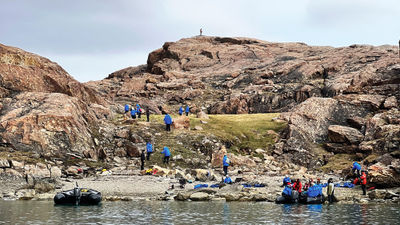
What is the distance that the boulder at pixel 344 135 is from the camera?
55750mm

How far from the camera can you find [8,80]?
177 feet

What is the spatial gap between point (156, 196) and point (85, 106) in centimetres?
2455

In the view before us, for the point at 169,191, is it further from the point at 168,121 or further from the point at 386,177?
the point at 168,121

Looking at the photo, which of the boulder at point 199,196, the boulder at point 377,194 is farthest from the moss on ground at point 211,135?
the boulder at point 377,194

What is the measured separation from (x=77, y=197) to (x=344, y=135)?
3623 centimetres

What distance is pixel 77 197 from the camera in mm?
32719

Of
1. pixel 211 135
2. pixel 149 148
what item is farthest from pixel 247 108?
pixel 149 148

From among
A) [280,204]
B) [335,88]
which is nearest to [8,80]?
[280,204]

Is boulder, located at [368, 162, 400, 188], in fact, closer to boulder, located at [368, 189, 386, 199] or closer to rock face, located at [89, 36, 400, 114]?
boulder, located at [368, 189, 386, 199]

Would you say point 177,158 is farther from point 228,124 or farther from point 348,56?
point 348,56

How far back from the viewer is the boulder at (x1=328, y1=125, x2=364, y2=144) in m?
55.8

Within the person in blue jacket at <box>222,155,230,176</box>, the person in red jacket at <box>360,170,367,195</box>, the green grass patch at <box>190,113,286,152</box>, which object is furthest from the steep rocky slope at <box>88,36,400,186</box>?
the person in blue jacket at <box>222,155,230,176</box>

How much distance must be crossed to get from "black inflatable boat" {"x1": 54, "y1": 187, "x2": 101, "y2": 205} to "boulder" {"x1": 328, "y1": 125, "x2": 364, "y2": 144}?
34.7 metres

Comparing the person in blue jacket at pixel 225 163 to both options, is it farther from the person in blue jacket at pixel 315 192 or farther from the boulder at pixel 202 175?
the person in blue jacket at pixel 315 192
